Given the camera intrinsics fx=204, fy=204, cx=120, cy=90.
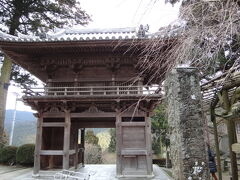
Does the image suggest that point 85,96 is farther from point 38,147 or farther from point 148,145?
point 148,145

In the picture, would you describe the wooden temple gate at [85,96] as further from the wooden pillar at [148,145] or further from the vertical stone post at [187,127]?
the vertical stone post at [187,127]

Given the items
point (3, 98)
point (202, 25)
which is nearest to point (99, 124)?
point (3, 98)

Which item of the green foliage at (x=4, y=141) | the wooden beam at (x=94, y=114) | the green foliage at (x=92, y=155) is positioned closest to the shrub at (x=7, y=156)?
the green foliage at (x=4, y=141)

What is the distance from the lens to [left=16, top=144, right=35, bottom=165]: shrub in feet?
39.1

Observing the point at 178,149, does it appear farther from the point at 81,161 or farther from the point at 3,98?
the point at 3,98

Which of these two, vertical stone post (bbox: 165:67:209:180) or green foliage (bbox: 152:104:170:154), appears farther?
green foliage (bbox: 152:104:170:154)

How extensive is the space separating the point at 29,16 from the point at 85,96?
8.98 metres

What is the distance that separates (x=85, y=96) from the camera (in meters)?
8.71

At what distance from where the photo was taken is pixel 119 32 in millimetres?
12594

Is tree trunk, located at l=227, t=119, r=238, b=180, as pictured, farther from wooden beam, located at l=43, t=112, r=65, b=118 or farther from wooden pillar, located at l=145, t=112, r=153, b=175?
wooden beam, located at l=43, t=112, r=65, b=118

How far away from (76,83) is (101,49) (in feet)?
6.70

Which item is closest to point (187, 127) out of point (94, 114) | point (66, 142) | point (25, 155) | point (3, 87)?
point (94, 114)

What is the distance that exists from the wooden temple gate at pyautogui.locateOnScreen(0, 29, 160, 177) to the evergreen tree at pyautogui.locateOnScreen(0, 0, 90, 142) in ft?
12.4

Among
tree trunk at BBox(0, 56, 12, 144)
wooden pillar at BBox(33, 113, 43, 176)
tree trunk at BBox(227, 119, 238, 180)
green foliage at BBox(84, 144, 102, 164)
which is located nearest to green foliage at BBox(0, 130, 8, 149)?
tree trunk at BBox(0, 56, 12, 144)
